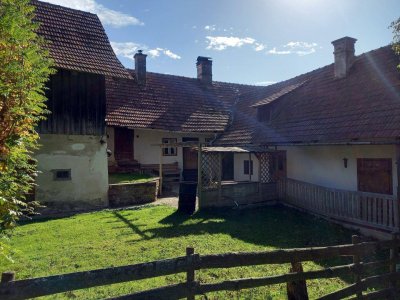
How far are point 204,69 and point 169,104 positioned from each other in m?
5.17

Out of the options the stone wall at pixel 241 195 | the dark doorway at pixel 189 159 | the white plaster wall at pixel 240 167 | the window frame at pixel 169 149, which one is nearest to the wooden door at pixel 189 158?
the dark doorway at pixel 189 159

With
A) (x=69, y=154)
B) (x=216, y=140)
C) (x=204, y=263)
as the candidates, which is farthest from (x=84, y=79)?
(x=204, y=263)

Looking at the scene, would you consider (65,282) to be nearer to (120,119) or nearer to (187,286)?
(187,286)

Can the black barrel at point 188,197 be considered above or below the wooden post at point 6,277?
below

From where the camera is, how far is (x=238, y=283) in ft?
13.1

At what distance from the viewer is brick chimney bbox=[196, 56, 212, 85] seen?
24000 millimetres

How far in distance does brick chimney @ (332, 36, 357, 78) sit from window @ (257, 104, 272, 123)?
378cm

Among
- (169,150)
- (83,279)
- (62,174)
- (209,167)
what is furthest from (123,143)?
(83,279)

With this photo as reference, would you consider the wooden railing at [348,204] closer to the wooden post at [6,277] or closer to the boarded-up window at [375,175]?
the boarded-up window at [375,175]

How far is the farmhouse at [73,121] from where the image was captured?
12945 millimetres

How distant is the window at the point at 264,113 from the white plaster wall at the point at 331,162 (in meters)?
2.90

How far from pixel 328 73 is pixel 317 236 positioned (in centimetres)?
923

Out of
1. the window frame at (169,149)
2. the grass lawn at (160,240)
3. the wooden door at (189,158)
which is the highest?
the window frame at (169,149)

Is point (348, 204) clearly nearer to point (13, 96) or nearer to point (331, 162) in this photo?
point (331, 162)
